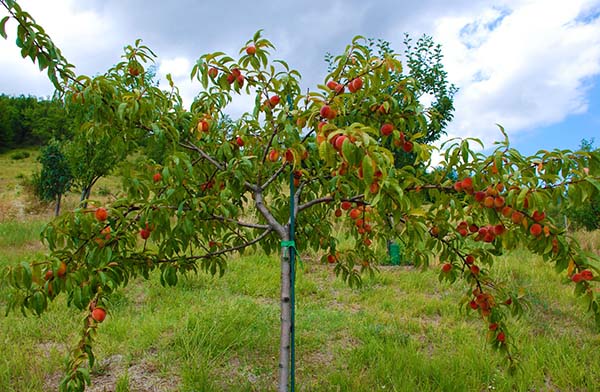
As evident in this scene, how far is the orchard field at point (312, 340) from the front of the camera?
7.79 ft

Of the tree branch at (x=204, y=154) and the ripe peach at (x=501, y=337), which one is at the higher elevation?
the tree branch at (x=204, y=154)

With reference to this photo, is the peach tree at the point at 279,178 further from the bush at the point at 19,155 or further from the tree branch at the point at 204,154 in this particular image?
the bush at the point at 19,155

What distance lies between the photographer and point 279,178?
193cm

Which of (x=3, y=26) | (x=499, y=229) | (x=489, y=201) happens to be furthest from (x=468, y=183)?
(x=3, y=26)

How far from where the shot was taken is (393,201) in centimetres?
116

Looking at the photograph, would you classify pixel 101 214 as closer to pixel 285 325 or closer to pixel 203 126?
pixel 203 126

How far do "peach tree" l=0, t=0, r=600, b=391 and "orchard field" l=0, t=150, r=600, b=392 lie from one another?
549 mm

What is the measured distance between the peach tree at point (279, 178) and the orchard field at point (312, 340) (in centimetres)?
55

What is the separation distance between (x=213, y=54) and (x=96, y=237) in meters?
0.77

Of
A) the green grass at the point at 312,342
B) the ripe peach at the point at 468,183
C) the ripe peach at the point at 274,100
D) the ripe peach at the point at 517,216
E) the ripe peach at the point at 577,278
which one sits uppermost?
the ripe peach at the point at 274,100

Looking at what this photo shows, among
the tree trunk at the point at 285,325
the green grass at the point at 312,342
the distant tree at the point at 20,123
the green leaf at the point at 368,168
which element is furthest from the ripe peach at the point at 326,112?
the distant tree at the point at 20,123

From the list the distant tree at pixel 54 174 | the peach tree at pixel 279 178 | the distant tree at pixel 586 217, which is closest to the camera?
the peach tree at pixel 279 178

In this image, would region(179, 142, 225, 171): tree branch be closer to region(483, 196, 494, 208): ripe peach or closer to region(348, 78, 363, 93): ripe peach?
region(348, 78, 363, 93): ripe peach

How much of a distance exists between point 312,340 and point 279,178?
1.57 m
